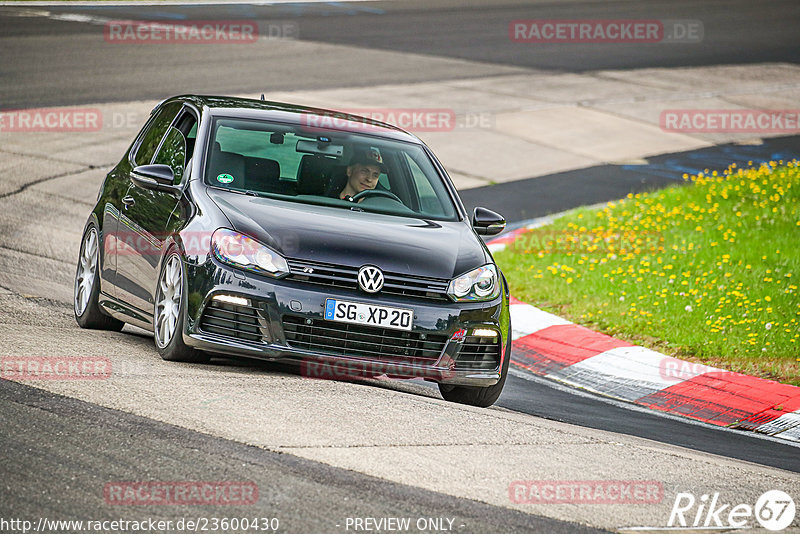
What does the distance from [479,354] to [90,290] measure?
3042 millimetres

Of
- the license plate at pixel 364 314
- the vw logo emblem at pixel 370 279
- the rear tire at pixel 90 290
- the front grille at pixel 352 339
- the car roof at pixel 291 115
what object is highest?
the car roof at pixel 291 115

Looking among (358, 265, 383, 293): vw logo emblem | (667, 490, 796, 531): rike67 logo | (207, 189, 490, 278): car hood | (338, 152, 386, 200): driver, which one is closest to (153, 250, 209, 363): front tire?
(207, 189, 490, 278): car hood

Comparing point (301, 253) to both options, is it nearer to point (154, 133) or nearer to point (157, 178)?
point (157, 178)

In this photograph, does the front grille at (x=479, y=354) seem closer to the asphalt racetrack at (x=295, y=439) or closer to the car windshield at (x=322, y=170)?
the asphalt racetrack at (x=295, y=439)

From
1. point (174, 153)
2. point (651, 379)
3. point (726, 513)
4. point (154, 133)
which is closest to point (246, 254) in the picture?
point (174, 153)

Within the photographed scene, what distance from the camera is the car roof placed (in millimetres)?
8297

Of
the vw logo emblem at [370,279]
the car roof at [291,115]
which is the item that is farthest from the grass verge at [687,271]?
the vw logo emblem at [370,279]

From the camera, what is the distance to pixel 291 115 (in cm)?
842

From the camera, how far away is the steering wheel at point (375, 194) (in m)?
7.96

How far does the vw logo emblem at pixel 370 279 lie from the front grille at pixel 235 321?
592 mm

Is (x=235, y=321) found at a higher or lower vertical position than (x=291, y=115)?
lower

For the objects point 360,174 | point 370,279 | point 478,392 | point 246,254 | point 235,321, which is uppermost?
point 360,174

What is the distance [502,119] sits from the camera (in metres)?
20.4

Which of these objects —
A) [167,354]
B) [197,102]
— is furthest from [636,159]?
[167,354]
